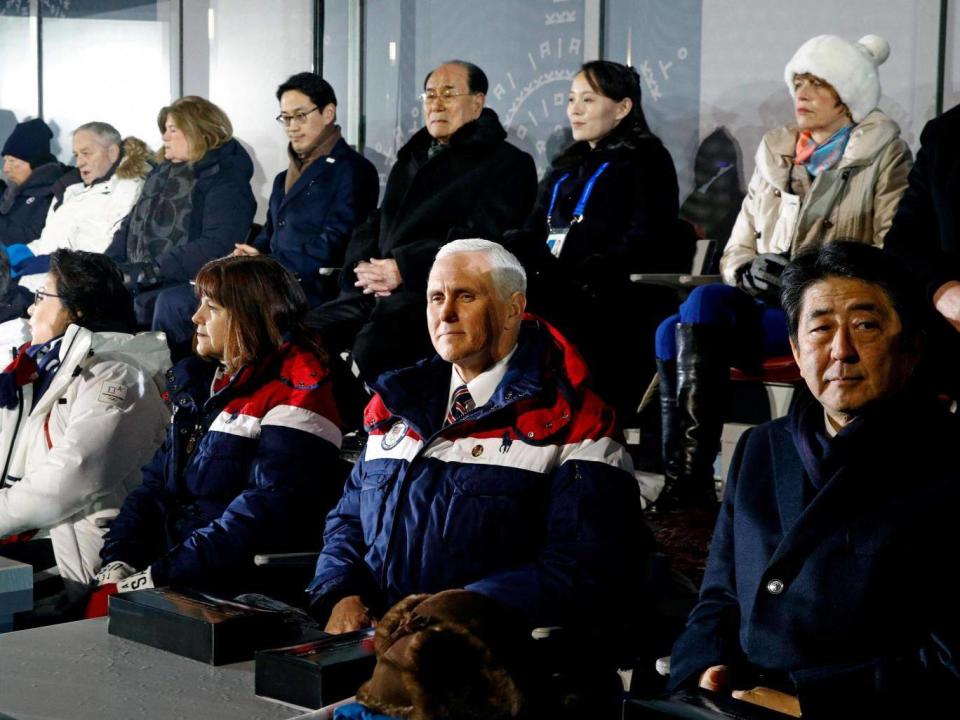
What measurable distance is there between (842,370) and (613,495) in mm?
605

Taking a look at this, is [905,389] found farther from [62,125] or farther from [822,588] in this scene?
[62,125]

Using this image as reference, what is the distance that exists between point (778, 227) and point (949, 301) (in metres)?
1.39

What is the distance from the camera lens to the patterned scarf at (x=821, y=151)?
12.6 ft

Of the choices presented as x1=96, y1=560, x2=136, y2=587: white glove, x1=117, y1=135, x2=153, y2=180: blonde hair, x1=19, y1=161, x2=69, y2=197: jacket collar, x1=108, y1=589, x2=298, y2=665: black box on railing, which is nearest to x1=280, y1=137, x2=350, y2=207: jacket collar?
x1=117, y1=135, x2=153, y2=180: blonde hair

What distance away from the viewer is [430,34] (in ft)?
21.6

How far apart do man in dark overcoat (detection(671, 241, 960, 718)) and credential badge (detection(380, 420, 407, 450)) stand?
78 centimetres

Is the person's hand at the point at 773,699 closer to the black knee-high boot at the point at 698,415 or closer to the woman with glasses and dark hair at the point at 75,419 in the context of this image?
the black knee-high boot at the point at 698,415

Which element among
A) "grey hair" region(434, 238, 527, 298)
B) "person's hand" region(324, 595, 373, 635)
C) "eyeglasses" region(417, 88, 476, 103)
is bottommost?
"person's hand" region(324, 595, 373, 635)

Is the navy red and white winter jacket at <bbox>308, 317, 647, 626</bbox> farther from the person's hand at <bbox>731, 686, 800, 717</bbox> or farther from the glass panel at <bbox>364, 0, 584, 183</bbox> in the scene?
the glass panel at <bbox>364, 0, 584, 183</bbox>

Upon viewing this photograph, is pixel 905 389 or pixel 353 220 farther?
pixel 353 220

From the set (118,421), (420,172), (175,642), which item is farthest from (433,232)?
(175,642)

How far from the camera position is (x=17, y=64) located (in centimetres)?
917

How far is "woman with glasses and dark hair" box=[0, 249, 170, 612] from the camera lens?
349 cm

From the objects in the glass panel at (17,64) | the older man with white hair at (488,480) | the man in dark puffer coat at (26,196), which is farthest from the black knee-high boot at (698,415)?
the glass panel at (17,64)
